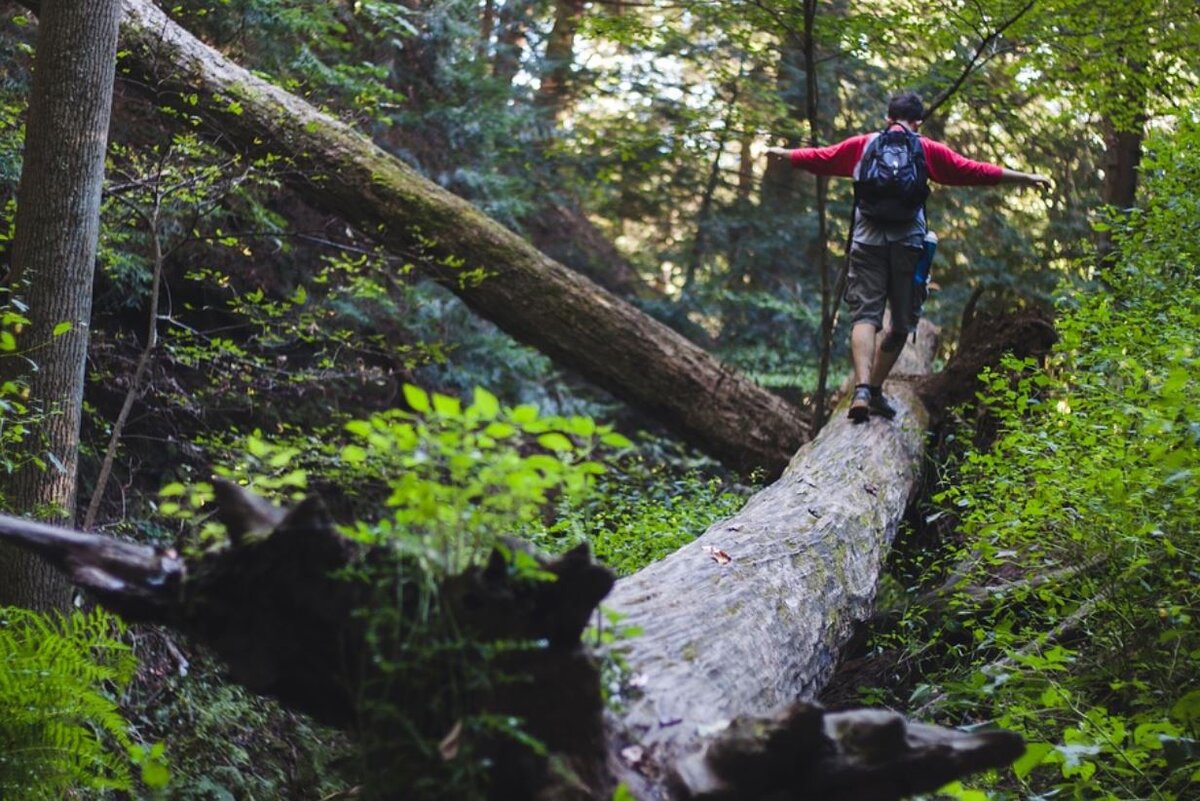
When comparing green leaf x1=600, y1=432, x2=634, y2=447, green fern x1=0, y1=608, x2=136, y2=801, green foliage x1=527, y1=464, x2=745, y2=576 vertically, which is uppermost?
green leaf x1=600, y1=432, x2=634, y2=447

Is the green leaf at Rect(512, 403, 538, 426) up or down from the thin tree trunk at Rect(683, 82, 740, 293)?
down

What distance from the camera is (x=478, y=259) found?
8.79 m

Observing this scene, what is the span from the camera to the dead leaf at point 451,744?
2314mm

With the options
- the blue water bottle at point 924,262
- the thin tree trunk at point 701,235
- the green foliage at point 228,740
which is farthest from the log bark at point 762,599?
the thin tree trunk at point 701,235

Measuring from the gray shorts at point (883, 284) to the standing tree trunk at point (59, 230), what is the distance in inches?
192

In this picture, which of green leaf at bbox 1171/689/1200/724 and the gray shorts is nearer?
green leaf at bbox 1171/689/1200/724

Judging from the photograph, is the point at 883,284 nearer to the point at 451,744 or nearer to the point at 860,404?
the point at 860,404

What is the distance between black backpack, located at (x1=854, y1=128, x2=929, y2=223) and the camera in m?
7.04

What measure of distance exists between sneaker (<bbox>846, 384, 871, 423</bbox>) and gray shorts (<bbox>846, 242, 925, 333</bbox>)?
0.45m

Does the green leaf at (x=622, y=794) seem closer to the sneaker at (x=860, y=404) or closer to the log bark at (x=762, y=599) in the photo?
the log bark at (x=762, y=599)

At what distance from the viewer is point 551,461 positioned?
7.59 ft

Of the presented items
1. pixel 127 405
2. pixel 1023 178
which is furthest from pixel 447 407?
pixel 1023 178

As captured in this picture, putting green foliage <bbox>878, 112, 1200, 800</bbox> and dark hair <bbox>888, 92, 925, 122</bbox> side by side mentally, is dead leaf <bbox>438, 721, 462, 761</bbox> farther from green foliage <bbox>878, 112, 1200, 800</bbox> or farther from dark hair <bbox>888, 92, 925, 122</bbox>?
dark hair <bbox>888, 92, 925, 122</bbox>

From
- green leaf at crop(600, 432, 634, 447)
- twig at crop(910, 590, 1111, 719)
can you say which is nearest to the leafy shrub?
green leaf at crop(600, 432, 634, 447)
